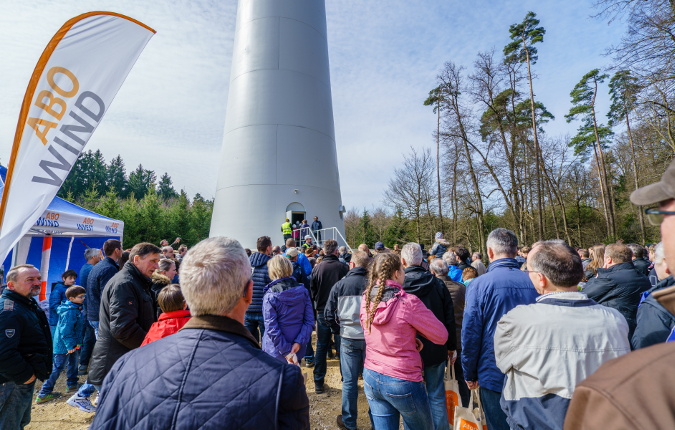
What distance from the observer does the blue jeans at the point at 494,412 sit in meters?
2.54

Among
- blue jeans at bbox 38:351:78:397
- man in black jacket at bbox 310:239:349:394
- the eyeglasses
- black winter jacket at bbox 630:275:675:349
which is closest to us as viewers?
the eyeglasses

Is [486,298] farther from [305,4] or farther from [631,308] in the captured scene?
[305,4]

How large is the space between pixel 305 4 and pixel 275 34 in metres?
2.15

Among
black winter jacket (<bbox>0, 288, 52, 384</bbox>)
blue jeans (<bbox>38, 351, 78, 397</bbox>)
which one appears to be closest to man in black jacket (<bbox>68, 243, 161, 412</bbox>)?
black winter jacket (<bbox>0, 288, 52, 384</bbox>)

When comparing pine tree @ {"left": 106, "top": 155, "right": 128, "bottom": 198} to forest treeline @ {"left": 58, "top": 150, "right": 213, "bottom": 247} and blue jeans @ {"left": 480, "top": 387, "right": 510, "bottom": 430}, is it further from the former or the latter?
blue jeans @ {"left": 480, "top": 387, "right": 510, "bottom": 430}

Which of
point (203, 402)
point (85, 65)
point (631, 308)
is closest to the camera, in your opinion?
point (203, 402)

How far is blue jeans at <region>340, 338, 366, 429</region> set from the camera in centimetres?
345

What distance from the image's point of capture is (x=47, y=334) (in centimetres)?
328

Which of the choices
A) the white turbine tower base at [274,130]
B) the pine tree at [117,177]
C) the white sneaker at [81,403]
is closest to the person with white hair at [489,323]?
the white sneaker at [81,403]

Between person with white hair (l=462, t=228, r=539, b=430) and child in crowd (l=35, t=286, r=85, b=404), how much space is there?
5.30 meters

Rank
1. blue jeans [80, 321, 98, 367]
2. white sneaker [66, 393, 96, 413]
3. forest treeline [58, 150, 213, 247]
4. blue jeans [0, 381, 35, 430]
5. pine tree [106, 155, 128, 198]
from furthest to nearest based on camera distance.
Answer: pine tree [106, 155, 128, 198] < forest treeline [58, 150, 213, 247] < blue jeans [80, 321, 98, 367] < white sneaker [66, 393, 96, 413] < blue jeans [0, 381, 35, 430]

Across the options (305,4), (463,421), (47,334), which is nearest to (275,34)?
(305,4)

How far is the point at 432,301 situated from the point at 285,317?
60.1 inches

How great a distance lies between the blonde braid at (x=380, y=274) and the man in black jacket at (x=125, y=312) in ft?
6.96
